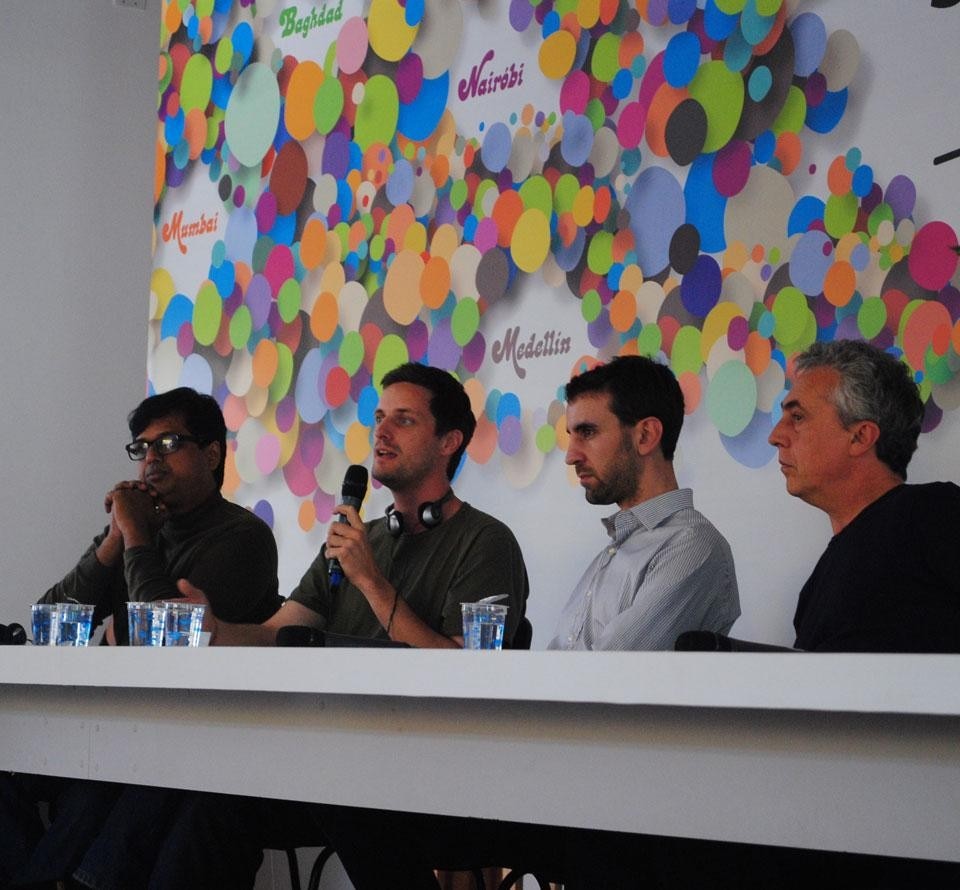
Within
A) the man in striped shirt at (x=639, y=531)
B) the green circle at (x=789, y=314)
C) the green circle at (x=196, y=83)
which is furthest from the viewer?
the green circle at (x=196, y=83)

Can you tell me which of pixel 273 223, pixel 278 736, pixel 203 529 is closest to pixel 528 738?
pixel 278 736

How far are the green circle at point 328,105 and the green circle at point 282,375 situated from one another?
0.62 metres

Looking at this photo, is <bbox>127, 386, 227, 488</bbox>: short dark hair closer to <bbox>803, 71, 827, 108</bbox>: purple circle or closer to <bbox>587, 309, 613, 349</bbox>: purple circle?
<bbox>587, 309, 613, 349</bbox>: purple circle

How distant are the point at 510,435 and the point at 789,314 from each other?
2.57 ft

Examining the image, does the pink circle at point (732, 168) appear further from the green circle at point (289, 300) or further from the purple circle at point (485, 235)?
the green circle at point (289, 300)

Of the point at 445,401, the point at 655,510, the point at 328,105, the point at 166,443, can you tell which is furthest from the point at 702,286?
the point at 328,105

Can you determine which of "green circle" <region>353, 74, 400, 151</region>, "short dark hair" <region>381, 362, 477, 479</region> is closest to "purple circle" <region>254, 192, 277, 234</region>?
"green circle" <region>353, 74, 400, 151</region>

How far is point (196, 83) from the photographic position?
13.8ft

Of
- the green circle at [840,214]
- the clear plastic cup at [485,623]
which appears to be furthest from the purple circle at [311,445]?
the clear plastic cup at [485,623]

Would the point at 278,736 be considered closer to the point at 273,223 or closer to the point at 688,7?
the point at 688,7

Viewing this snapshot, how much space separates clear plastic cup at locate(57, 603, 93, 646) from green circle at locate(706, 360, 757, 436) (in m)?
1.35

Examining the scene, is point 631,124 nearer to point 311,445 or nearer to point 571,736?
point 311,445

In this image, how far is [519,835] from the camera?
1909 mm

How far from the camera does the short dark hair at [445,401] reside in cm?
279
